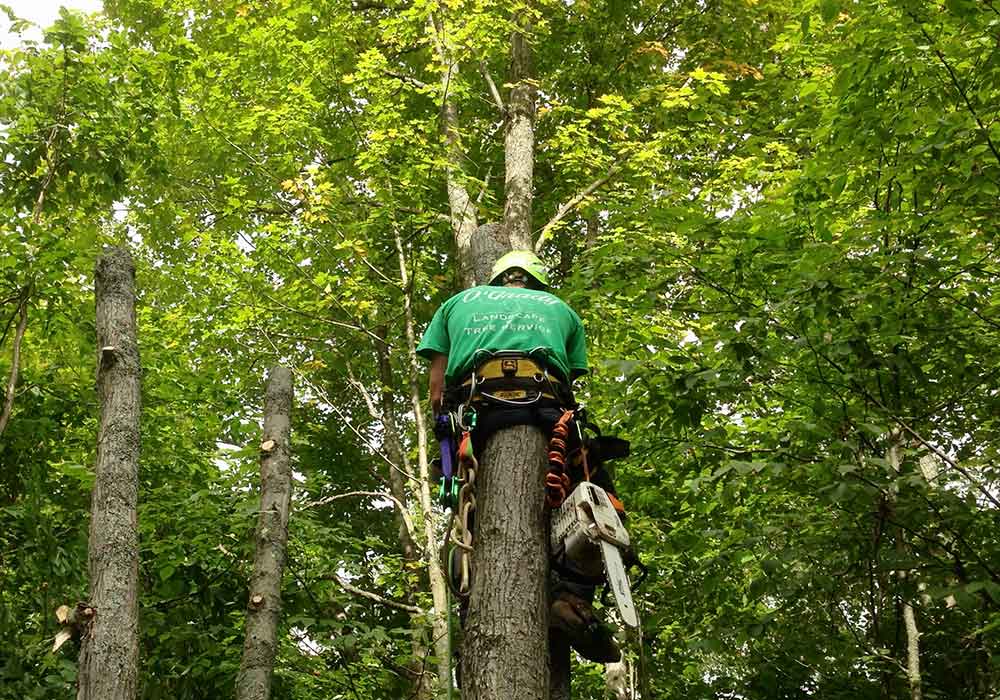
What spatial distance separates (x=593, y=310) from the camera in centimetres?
915

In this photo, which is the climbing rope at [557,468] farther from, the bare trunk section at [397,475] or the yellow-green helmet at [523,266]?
the bare trunk section at [397,475]

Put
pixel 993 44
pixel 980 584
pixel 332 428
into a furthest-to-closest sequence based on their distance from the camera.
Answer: pixel 332 428
pixel 993 44
pixel 980 584

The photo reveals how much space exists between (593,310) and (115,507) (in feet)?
15.9

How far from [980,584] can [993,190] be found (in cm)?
209

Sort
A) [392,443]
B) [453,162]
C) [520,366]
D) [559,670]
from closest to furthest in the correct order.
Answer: [559,670], [520,366], [453,162], [392,443]

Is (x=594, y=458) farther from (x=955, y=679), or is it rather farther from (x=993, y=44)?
(x=955, y=679)

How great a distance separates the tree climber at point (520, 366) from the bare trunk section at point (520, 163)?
3309mm

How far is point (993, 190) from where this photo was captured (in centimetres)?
515

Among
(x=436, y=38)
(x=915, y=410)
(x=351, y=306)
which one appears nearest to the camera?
(x=915, y=410)

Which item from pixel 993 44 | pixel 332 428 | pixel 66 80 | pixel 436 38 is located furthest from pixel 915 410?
pixel 332 428

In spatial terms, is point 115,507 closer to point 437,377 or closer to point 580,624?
point 437,377

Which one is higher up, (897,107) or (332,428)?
(332,428)

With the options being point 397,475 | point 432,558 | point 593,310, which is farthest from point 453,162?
point 397,475

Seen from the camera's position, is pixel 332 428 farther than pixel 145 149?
Yes
